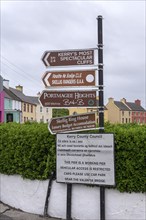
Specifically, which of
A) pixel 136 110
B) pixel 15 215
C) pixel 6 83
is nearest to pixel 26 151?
pixel 15 215

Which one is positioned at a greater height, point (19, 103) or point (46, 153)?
point (19, 103)

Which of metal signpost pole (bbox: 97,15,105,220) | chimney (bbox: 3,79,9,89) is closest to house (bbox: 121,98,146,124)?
chimney (bbox: 3,79,9,89)

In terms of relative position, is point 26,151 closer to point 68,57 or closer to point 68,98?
point 68,98

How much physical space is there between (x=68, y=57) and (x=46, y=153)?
193 centimetres

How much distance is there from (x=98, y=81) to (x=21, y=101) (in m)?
62.2

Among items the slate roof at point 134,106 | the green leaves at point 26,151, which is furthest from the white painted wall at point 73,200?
the slate roof at point 134,106

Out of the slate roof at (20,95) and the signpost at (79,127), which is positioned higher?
the slate roof at (20,95)

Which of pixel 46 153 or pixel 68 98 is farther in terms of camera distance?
pixel 46 153

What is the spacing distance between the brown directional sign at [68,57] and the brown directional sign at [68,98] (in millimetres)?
556

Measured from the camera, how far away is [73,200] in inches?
269

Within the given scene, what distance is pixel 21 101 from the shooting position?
67.9m

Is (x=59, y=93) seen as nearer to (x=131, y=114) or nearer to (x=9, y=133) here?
(x=9, y=133)

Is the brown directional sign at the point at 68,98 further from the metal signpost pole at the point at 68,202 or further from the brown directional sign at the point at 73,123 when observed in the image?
the metal signpost pole at the point at 68,202

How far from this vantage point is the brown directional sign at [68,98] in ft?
21.4
